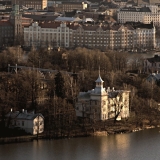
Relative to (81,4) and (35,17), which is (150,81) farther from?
(81,4)

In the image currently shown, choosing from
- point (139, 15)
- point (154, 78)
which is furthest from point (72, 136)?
point (139, 15)

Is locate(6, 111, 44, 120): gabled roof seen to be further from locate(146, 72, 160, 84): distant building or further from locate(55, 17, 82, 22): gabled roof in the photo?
locate(55, 17, 82, 22): gabled roof

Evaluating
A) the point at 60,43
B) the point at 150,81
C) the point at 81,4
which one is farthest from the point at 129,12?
the point at 150,81

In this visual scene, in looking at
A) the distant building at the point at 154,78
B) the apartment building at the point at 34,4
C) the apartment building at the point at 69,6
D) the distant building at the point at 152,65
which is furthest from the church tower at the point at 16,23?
the apartment building at the point at 34,4

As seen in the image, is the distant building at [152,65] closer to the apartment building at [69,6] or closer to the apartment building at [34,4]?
the apartment building at [69,6]

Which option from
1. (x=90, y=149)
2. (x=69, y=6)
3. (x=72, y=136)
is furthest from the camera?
(x=69, y=6)

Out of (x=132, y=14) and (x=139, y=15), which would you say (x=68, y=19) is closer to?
(x=139, y=15)

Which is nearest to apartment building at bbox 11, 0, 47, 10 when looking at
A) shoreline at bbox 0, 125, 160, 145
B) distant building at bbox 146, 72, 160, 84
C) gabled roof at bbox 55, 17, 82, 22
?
gabled roof at bbox 55, 17, 82, 22
